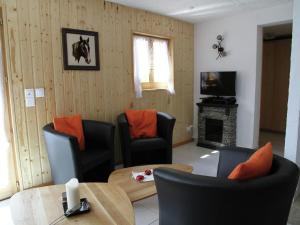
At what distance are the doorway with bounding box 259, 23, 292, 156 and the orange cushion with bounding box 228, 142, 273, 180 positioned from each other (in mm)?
4154

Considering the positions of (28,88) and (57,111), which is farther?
(57,111)

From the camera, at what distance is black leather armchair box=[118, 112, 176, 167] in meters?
3.15

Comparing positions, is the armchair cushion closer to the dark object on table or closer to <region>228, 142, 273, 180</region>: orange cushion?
the dark object on table

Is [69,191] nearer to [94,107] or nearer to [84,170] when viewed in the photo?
[84,170]

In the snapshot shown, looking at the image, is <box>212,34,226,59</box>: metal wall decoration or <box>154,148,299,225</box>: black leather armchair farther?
<box>212,34,226,59</box>: metal wall decoration

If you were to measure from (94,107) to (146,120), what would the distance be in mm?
792

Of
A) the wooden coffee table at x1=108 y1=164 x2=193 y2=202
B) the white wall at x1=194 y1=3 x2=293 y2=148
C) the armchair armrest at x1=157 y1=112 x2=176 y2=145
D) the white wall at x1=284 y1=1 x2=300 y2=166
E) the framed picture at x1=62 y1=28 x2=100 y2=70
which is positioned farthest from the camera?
the white wall at x1=194 y1=3 x2=293 y2=148

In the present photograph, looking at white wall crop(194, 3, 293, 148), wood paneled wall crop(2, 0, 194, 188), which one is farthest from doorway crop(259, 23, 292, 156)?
wood paneled wall crop(2, 0, 194, 188)

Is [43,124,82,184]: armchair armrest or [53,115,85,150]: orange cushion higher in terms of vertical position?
[53,115,85,150]: orange cushion

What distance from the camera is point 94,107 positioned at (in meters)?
3.43

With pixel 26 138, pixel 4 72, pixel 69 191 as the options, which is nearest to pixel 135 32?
pixel 4 72

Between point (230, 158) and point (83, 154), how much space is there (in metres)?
1.67

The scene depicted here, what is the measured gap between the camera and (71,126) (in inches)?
115

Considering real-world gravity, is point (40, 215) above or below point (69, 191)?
below
